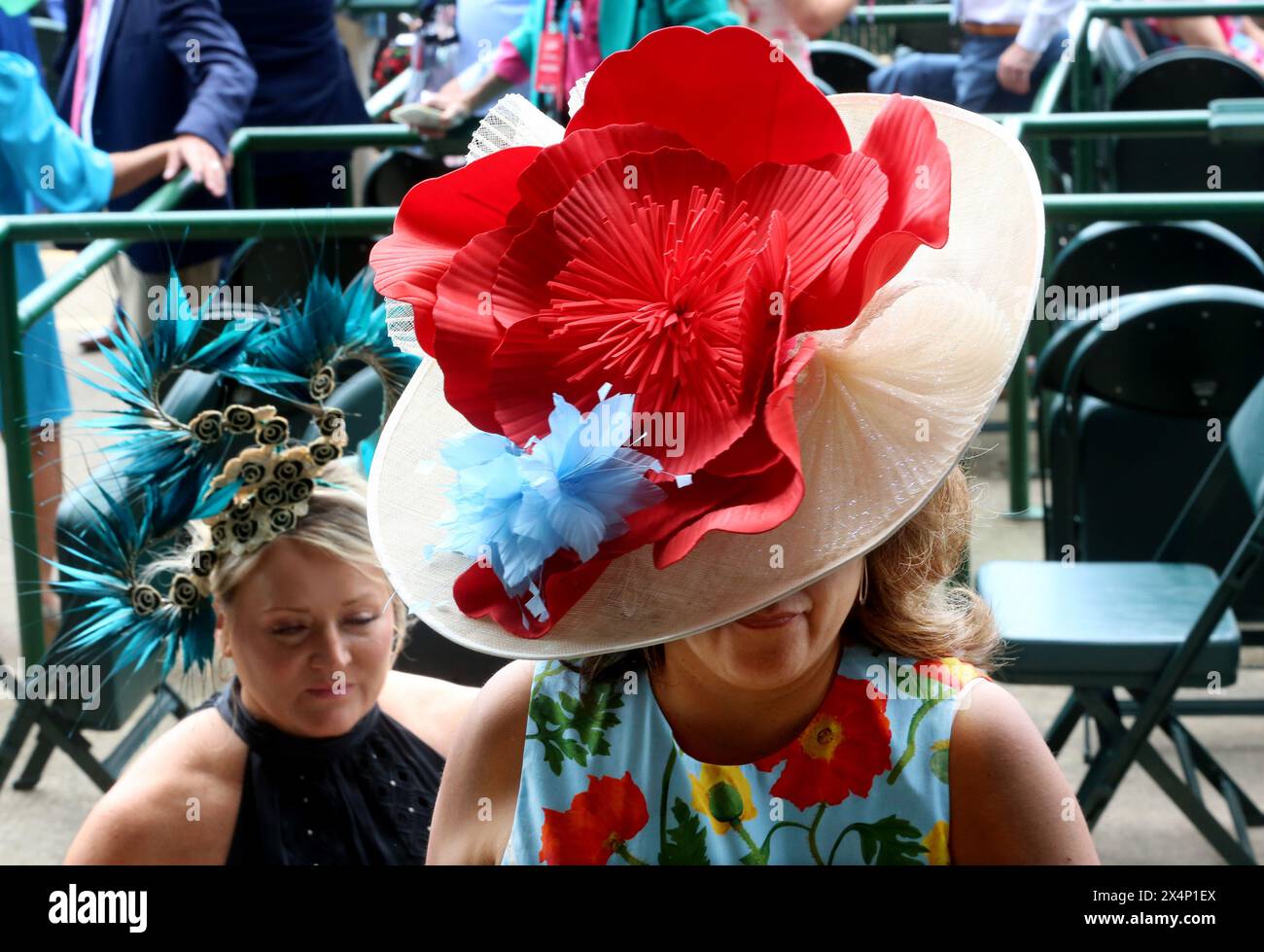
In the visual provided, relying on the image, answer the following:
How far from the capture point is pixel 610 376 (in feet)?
3.59

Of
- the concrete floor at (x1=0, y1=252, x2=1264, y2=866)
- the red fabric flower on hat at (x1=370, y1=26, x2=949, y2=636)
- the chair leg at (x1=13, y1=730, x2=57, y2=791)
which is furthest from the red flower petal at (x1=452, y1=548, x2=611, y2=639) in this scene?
the chair leg at (x1=13, y1=730, x2=57, y2=791)

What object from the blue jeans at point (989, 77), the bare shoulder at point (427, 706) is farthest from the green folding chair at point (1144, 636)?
the blue jeans at point (989, 77)

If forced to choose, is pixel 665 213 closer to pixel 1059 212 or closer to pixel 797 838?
pixel 797 838

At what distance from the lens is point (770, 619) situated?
1.18 metres

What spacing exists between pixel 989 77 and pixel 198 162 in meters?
2.96

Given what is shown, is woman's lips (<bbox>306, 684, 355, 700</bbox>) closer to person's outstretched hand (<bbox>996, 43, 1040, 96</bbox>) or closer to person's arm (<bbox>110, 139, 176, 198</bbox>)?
person's arm (<bbox>110, 139, 176, 198</bbox>)

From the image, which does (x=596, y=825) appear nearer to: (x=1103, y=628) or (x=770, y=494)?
(x=770, y=494)

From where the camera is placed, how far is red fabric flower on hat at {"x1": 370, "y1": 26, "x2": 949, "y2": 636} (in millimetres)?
1063

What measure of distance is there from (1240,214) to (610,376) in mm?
1765

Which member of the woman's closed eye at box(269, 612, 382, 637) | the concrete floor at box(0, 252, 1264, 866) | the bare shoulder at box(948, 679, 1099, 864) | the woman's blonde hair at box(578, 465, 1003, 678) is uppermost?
the woman's blonde hair at box(578, 465, 1003, 678)

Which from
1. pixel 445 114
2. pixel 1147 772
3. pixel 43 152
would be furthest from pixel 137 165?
pixel 1147 772

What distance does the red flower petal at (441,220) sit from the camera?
1164mm

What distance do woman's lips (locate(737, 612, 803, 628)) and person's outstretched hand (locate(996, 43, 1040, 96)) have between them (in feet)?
14.9

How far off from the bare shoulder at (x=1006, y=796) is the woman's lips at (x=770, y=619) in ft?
0.58
